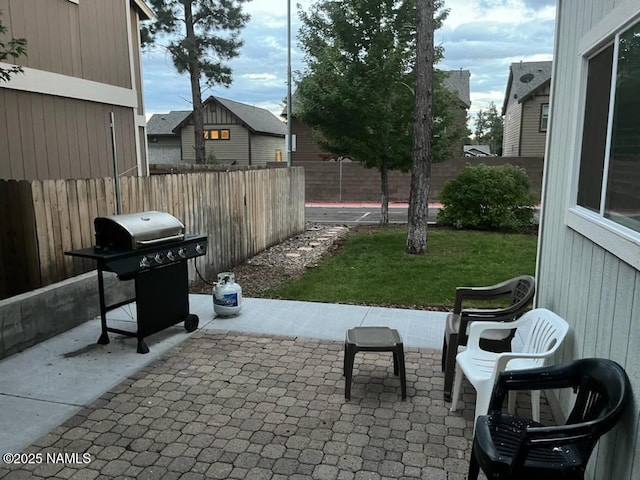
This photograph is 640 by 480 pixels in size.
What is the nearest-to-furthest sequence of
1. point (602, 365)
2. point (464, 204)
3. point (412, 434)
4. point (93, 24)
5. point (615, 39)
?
point (602, 365), point (615, 39), point (412, 434), point (93, 24), point (464, 204)

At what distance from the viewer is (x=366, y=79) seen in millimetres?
11781

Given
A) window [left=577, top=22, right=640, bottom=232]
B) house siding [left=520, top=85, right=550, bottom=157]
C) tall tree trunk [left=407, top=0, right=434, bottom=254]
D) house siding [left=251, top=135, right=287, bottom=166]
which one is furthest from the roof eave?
window [left=577, top=22, right=640, bottom=232]

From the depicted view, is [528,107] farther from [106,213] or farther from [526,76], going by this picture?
[106,213]

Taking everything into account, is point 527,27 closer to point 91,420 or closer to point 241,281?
point 241,281

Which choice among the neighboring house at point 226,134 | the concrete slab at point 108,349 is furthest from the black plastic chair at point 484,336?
the neighboring house at point 226,134

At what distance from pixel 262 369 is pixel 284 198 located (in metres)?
7.23

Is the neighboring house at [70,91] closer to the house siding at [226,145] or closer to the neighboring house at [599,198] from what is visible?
the neighboring house at [599,198]

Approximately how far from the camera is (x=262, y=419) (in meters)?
3.30

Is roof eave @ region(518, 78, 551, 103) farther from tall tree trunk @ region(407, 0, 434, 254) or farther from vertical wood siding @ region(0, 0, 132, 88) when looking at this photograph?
vertical wood siding @ region(0, 0, 132, 88)

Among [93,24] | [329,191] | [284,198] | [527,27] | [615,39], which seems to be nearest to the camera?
[615,39]

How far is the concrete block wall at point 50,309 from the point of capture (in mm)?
4227

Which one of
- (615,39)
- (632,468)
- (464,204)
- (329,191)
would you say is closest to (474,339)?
(632,468)

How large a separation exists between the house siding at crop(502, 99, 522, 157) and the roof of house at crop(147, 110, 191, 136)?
74.5ft

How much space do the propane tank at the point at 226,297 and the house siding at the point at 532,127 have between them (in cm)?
2326
